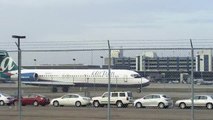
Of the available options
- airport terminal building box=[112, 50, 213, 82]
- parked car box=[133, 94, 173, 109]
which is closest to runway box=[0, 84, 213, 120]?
airport terminal building box=[112, 50, 213, 82]

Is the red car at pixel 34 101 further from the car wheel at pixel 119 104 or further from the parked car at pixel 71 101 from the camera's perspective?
the car wheel at pixel 119 104

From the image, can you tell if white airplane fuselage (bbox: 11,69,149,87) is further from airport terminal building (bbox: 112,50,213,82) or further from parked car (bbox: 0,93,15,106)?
airport terminal building (bbox: 112,50,213,82)

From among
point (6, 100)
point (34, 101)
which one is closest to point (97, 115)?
point (34, 101)

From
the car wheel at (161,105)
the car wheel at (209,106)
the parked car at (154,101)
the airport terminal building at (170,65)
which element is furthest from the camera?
the parked car at (154,101)

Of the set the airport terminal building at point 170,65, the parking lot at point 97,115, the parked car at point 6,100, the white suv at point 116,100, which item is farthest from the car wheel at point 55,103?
the airport terminal building at point 170,65

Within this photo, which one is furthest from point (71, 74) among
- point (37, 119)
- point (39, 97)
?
point (37, 119)

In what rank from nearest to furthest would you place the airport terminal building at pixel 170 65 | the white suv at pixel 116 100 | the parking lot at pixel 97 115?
1. the airport terminal building at pixel 170 65
2. the parking lot at pixel 97 115
3. the white suv at pixel 116 100

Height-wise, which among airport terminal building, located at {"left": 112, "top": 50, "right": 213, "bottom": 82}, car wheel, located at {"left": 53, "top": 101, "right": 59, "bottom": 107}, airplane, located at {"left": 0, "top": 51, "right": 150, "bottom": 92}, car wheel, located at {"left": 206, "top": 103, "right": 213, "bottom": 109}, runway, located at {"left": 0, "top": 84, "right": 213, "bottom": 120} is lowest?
car wheel, located at {"left": 53, "top": 101, "right": 59, "bottom": 107}

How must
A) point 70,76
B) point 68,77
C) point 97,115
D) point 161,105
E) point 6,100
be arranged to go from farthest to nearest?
point 68,77, point 70,76, point 6,100, point 161,105, point 97,115

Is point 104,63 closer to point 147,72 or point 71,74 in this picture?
point 147,72

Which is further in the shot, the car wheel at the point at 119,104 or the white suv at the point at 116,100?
the car wheel at the point at 119,104

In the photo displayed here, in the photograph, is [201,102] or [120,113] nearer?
[120,113]

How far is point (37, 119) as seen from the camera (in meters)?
22.2

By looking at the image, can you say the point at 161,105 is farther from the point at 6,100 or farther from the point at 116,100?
the point at 6,100
